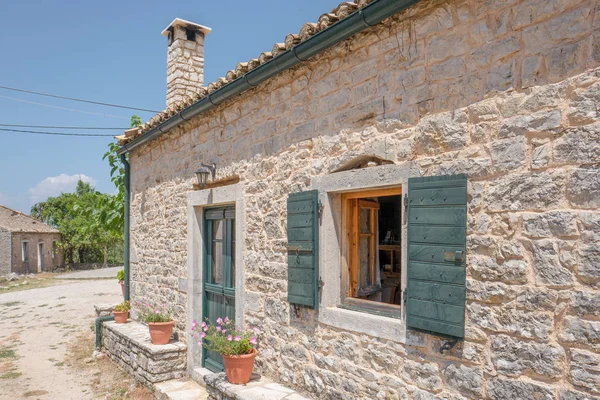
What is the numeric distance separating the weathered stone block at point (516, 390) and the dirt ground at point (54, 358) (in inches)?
184

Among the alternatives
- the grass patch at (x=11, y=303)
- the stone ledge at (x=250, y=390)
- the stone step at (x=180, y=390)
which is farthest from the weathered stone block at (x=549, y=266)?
the grass patch at (x=11, y=303)

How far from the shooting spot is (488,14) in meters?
2.81

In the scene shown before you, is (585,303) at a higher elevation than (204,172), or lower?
lower

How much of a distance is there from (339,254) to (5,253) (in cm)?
2805

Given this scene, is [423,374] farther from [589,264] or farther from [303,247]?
[303,247]

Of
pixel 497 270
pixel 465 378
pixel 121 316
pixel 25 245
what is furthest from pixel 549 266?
pixel 25 245

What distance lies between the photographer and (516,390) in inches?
102

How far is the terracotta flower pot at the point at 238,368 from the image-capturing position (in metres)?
4.51

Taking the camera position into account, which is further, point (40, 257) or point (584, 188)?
point (40, 257)

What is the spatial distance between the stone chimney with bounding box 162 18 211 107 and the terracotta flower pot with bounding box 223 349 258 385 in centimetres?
478

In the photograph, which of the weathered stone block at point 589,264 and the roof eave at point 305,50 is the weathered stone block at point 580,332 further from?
the roof eave at point 305,50

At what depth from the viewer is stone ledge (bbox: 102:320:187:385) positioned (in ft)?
20.1

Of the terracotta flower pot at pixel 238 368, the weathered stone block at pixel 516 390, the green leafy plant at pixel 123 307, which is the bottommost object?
the green leafy plant at pixel 123 307

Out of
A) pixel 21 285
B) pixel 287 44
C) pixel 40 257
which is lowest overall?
pixel 21 285
